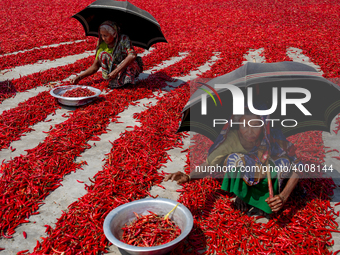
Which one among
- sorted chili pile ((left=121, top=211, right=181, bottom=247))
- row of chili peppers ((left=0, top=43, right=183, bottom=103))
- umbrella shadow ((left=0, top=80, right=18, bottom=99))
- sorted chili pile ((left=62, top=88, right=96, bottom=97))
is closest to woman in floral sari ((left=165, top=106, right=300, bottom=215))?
sorted chili pile ((left=121, top=211, right=181, bottom=247))

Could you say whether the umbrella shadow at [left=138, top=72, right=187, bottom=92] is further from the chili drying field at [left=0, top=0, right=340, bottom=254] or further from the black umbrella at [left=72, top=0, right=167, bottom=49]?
the black umbrella at [left=72, top=0, right=167, bottom=49]

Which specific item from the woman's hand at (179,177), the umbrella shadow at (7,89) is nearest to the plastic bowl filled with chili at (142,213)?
the woman's hand at (179,177)

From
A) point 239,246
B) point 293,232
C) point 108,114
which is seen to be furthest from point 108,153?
point 293,232

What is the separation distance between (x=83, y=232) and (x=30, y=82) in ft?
17.9

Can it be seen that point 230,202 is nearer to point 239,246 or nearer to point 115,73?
point 239,246

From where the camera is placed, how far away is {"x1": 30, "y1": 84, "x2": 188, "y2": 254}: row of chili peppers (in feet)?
9.95

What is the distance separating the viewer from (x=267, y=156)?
10.3 ft

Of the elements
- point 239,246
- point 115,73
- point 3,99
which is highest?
point 115,73

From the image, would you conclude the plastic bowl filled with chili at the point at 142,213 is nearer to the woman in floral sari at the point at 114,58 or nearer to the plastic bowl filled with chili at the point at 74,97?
the plastic bowl filled with chili at the point at 74,97

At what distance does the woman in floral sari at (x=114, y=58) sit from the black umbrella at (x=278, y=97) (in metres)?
3.93

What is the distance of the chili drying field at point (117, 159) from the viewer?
309 centimetres

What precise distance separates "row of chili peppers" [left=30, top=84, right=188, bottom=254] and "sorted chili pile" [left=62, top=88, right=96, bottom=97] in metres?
1.19

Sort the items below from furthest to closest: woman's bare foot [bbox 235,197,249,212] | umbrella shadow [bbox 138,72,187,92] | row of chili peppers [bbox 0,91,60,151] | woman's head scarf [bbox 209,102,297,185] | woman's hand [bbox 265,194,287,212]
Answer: umbrella shadow [bbox 138,72,187,92] → row of chili peppers [bbox 0,91,60,151] → woman's bare foot [bbox 235,197,249,212] → woman's head scarf [bbox 209,102,297,185] → woman's hand [bbox 265,194,287,212]

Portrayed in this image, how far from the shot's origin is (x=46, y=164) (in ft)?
13.9
